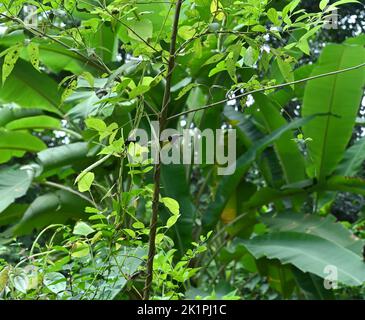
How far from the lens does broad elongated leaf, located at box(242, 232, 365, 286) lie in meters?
2.14

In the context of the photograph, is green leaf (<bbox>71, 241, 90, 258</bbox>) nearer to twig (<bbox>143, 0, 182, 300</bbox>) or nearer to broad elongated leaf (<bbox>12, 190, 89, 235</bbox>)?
twig (<bbox>143, 0, 182, 300</bbox>)

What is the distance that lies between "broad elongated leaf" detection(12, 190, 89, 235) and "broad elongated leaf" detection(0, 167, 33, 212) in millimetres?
220

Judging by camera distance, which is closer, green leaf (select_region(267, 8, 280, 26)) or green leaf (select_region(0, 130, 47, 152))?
green leaf (select_region(267, 8, 280, 26))

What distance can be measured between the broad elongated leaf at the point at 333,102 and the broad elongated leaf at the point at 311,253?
1.08ft

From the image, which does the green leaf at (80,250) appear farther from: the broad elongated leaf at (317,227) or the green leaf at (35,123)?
the green leaf at (35,123)

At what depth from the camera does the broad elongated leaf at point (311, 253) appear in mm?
2145

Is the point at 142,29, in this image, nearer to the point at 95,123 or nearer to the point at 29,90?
the point at 95,123

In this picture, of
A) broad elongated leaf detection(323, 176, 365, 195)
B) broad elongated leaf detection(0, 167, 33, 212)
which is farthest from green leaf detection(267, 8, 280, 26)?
broad elongated leaf detection(323, 176, 365, 195)

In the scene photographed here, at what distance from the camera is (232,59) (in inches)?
38.0

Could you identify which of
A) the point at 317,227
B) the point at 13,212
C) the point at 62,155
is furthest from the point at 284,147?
the point at 13,212

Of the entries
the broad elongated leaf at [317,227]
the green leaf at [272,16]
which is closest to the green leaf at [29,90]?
the broad elongated leaf at [317,227]

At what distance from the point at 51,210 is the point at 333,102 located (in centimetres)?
135
